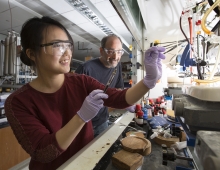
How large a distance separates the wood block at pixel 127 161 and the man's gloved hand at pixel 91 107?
295 millimetres

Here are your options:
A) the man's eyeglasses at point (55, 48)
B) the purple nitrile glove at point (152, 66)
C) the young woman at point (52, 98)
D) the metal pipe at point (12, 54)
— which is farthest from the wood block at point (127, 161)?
the metal pipe at point (12, 54)

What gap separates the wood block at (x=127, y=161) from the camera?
0.67m

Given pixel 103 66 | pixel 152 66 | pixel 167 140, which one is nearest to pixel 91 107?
pixel 152 66

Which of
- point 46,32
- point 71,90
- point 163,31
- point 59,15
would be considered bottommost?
point 71,90

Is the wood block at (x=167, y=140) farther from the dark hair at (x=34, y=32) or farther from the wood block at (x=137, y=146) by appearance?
the dark hair at (x=34, y=32)

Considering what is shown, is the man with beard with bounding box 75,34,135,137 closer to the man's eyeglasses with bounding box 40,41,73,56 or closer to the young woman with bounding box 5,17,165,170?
the young woman with bounding box 5,17,165,170

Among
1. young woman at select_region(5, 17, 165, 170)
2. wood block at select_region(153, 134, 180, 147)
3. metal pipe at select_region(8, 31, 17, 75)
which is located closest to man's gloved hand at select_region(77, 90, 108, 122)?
young woman at select_region(5, 17, 165, 170)

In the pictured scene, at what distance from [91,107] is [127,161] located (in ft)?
1.12

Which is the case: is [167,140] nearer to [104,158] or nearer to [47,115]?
[104,158]

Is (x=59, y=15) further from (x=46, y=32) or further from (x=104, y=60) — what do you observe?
(x=46, y=32)

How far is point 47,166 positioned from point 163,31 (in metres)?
3.07

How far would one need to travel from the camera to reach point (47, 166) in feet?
2.50

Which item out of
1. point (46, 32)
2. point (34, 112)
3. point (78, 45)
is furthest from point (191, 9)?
point (78, 45)

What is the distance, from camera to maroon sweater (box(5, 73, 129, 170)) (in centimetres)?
58
